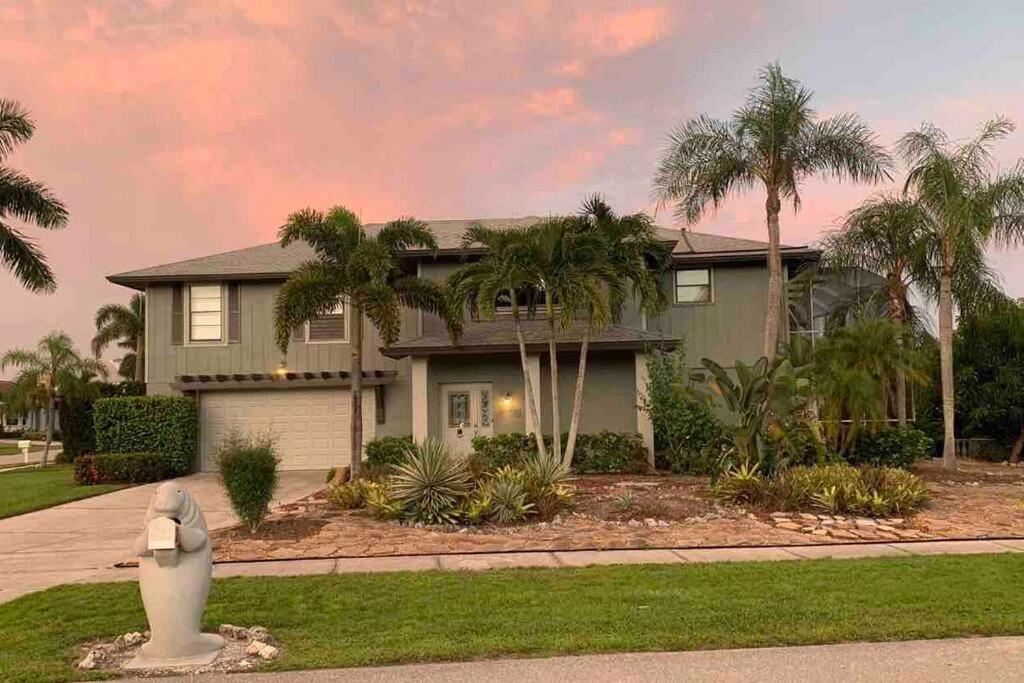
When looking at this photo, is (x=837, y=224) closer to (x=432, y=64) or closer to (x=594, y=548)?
(x=432, y=64)

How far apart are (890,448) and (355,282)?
38.0 feet

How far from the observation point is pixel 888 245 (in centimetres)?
1811

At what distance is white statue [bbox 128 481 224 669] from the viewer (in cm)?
527

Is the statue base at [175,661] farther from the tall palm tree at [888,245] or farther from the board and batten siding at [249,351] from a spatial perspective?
the tall palm tree at [888,245]

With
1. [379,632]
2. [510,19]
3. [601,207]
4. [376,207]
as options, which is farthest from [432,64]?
[379,632]

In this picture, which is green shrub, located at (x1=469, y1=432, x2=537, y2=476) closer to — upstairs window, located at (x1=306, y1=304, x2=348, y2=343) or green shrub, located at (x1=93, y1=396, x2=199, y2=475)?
upstairs window, located at (x1=306, y1=304, x2=348, y2=343)

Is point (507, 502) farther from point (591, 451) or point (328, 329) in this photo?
point (328, 329)

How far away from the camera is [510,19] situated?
565 inches

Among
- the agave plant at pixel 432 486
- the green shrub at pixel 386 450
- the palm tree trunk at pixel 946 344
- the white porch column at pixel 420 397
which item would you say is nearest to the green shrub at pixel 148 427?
the green shrub at pixel 386 450

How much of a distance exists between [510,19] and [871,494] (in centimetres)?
1024

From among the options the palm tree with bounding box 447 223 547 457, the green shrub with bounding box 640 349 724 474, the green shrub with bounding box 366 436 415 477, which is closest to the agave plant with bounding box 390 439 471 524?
the palm tree with bounding box 447 223 547 457

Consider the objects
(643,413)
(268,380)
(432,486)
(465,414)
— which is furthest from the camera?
(268,380)

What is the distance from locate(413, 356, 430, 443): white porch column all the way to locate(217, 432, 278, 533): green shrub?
23.0 ft

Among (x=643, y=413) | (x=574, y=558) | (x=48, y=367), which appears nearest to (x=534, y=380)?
(x=643, y=413)
